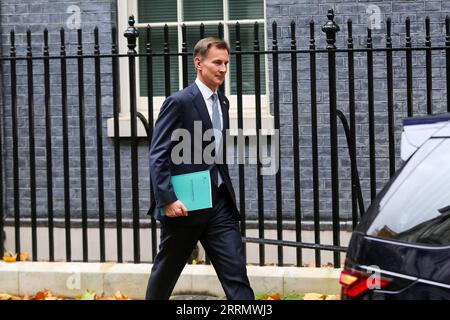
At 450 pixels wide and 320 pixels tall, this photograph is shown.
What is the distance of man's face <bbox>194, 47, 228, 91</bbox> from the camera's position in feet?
17.4

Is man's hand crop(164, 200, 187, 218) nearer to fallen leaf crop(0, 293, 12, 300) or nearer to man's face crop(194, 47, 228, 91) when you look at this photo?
man's face crop(194, 47, 228, 91)

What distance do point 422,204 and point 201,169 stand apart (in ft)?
7.53

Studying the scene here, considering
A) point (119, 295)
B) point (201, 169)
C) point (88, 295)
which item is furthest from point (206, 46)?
point (88, 295)

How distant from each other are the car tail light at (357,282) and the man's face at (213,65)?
7.39 ft

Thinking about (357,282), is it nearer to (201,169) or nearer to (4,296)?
(201,169)

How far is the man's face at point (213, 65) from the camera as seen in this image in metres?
5.32

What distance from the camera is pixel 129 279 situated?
22.9ft

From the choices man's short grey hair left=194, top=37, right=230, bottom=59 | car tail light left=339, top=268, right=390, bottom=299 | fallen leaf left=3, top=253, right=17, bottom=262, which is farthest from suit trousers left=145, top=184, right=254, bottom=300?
fallen leaf left=3, top=253, right=17, bottom=262

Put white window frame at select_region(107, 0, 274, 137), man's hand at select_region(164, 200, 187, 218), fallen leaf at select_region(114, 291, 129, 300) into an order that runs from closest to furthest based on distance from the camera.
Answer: man's hand at select_region(164, 200, 187, 218), fallen leaf at select_region(114, 291, 129, 300), white window frame at select_region(107, 0, 274, 137)

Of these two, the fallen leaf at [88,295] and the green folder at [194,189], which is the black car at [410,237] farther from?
the fallen leaf at [88,295]

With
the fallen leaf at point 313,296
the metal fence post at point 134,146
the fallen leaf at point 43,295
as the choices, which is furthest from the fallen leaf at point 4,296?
the fallen leaf at point 313,296

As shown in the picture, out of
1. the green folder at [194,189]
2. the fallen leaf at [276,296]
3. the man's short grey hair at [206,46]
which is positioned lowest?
the fallen leaf at [276,296]

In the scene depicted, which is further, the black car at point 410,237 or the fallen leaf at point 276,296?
the fallen leaf at point 276,296
